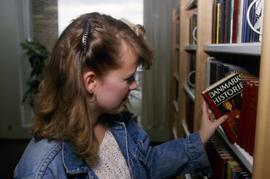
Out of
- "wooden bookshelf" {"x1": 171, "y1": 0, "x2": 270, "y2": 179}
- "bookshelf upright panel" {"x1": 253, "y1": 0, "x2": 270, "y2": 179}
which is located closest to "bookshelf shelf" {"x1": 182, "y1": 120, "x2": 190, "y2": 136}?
"wooden bookshelf" {"x1": 171, "y1": 0, "x2": 270, "y2": 179}

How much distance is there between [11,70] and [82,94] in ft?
10.5

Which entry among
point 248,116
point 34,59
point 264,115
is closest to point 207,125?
point 248,116

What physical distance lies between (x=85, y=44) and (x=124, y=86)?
6.4 inches

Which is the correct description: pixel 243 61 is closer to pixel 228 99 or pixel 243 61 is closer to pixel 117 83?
pixel 228 99

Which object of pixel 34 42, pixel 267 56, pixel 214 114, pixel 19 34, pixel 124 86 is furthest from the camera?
pixel 19 34

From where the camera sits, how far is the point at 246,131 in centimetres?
87

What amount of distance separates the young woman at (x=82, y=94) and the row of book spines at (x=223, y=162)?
38 centimetres

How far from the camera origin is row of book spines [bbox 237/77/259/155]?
0.80 metres

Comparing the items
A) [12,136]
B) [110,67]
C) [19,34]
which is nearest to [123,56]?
[110,67]

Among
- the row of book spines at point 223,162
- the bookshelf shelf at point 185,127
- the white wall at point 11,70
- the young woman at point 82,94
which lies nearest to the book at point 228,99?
the row of book spines at point 223,162

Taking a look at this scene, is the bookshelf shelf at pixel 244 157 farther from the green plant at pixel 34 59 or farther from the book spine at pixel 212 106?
the green plant at pixel 34 59

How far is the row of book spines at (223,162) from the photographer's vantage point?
39.5 inches

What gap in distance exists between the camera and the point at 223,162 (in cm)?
110

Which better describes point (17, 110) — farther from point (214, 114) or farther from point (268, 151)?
point (268, 151)
